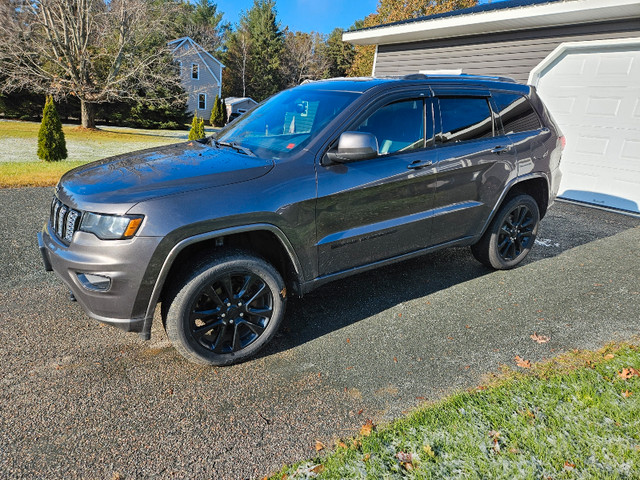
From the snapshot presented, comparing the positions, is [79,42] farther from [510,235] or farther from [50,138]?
[510,235]

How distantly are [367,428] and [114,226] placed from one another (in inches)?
74.1

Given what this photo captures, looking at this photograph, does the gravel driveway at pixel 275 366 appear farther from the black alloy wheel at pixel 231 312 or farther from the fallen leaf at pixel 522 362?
the black alloy wheel at pixel 231 312

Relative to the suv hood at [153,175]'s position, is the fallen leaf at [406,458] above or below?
below

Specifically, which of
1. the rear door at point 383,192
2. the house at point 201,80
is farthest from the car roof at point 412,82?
the house at point 201,80

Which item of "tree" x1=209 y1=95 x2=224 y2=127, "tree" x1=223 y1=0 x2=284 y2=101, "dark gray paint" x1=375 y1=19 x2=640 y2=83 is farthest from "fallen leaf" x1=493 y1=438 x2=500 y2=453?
"tree" x1=223 y1=0 x2=284 y2=101

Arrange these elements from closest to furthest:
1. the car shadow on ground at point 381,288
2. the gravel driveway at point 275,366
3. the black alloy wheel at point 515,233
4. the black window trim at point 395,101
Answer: the gravel driveway at point 275,366, the black window trim at point 395,101, the car shadow on ground at point 381,288, the black alloy wheel at point 515,233

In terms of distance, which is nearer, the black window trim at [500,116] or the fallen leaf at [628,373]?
the fallen leaf at [628,373]

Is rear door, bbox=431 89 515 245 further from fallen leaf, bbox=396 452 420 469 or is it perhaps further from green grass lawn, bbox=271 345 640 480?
fallen leaf, bbox=396 452 420 469

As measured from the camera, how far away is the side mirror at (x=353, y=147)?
9.71ft

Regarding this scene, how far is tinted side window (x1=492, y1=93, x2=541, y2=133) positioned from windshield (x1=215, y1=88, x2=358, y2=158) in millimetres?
1783

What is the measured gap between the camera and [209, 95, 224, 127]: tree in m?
33.2

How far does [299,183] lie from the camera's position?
2924mm

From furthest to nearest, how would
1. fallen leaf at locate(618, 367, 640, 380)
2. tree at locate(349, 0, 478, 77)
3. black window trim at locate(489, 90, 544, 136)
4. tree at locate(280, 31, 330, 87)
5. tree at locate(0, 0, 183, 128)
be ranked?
tree at locate(280, 31, 330, 87)
tree at locate(349, 0, 478, 77)
tree at locate(0, 0, 183, 128)
black window trim at locate(489, 90, 544, 136)
fallen leaf at locate(618, 367, 640, 380)

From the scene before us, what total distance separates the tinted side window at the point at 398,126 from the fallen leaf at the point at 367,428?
6.60 feet
